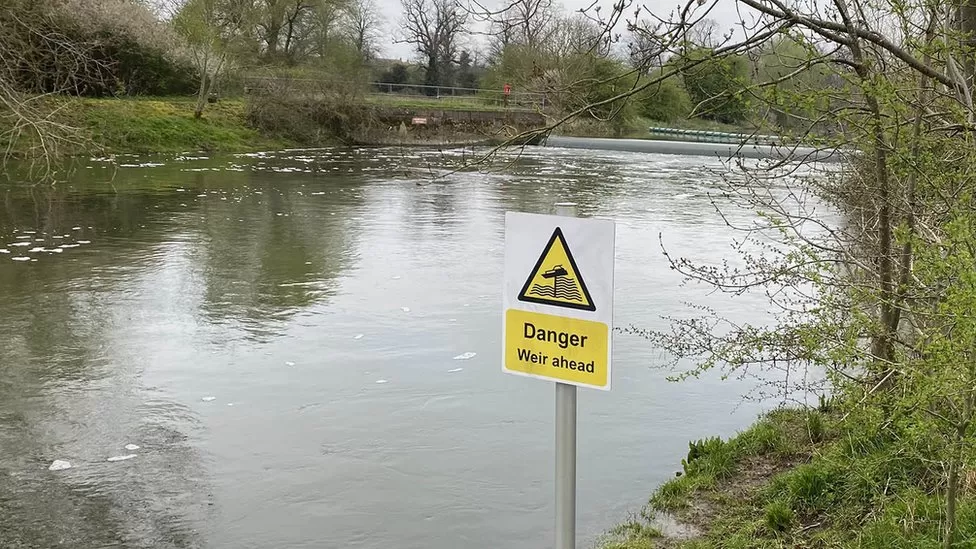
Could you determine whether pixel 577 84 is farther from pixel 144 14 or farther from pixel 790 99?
pixel 144 14

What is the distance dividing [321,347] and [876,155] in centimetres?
504

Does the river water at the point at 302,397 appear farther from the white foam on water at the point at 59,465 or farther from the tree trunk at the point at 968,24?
the tree trunk at the point at 968,24

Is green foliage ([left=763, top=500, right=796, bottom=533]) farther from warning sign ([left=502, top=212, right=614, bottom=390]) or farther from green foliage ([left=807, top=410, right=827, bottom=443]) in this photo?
warning sign ([left=502, top=212, right=614, bottom=390])

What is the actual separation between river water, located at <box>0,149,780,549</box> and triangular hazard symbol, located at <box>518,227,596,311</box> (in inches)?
81.7

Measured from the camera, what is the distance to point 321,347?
27.1 ft

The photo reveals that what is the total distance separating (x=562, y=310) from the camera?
8.30 ft

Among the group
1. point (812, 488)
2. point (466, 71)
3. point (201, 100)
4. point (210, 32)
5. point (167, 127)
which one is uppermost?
point (466, 71)

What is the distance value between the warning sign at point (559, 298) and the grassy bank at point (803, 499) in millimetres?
2061

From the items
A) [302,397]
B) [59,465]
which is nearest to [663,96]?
[302,397]

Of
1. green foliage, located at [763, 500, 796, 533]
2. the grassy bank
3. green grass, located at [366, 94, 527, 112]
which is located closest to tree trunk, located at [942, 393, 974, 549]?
the grassy bank

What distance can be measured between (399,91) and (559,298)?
4915cm

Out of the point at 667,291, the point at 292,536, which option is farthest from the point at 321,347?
the point at 667,291

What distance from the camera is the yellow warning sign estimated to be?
97.4 inches

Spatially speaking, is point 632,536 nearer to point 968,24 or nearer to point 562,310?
point 562,310
